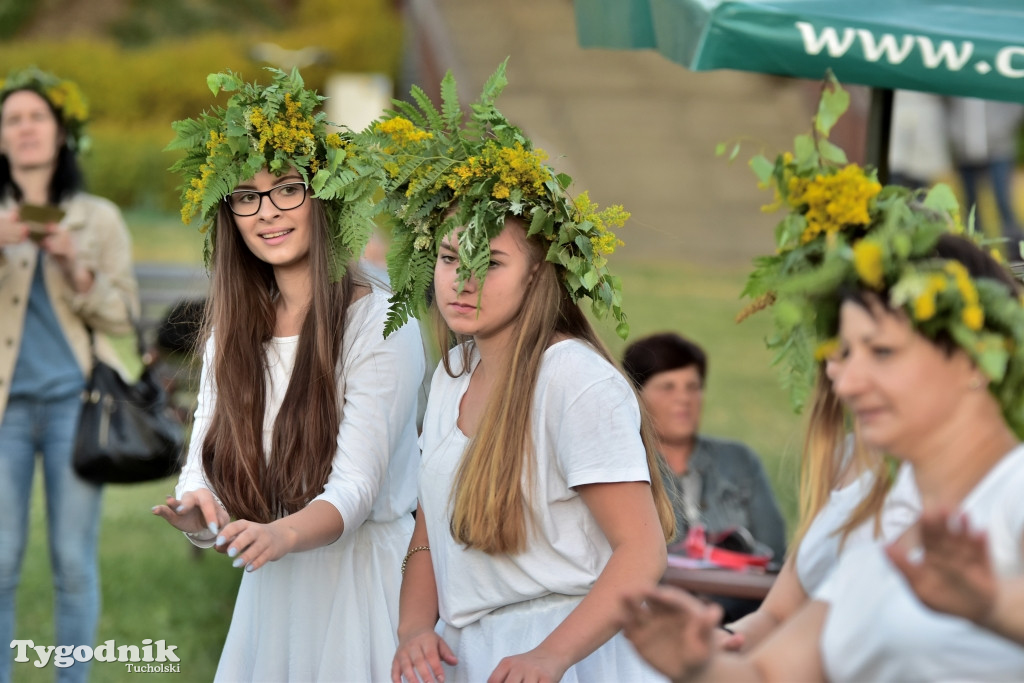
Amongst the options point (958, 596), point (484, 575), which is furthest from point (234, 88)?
point (958, 596)

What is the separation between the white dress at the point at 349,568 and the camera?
10.2 feet

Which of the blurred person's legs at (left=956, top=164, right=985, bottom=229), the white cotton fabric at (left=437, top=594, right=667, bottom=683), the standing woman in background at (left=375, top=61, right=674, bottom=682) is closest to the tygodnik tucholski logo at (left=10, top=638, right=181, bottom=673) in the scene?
the standing woman in background at (left=375, top=61, right=674, bottom=682)

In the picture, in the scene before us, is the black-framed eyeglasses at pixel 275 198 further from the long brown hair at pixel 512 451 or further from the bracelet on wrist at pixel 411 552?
the bracelet on wrist at pixel 411 552

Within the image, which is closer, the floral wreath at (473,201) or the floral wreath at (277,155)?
the floral wreath at (473,201)

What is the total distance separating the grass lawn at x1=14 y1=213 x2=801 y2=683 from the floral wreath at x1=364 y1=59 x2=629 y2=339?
24.9 inches

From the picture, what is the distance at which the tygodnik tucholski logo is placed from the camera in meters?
4.58

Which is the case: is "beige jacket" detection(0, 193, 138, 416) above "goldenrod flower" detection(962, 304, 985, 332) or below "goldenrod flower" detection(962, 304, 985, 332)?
→ below

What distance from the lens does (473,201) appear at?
2.97 m

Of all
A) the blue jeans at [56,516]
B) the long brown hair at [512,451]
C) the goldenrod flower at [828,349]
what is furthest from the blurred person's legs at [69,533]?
the goldenrod flower at [828,349]

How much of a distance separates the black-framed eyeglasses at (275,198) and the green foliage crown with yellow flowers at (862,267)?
1286 mm

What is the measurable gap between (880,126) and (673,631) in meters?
3.20

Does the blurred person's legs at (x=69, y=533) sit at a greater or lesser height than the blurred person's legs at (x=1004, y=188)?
lesser

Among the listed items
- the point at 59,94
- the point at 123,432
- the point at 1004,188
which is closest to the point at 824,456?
the point at 123,432

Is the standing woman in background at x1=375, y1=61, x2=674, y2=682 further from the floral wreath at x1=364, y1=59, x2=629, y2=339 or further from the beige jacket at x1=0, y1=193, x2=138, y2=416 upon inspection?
the beige jacket at x1=0, y1=193, x2=138, y2=416
